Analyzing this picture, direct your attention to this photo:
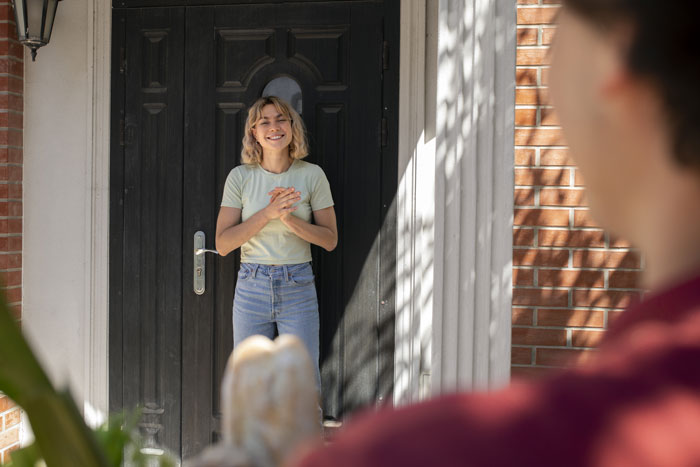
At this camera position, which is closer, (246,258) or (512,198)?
(512,198)

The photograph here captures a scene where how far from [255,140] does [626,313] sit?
3.72 m

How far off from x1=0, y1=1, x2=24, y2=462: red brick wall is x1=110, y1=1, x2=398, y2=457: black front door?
54cm

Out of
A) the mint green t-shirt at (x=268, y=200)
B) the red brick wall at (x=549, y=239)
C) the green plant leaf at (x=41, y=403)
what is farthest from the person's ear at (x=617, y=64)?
the mint green t-shirt at (x=268, y=200)

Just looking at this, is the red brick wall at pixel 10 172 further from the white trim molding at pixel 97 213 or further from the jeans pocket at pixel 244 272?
the jeans pocket at pixel 244 272

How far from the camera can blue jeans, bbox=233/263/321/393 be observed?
386 cm

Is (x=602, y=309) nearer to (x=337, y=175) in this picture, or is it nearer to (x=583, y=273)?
(x=583, y=273)

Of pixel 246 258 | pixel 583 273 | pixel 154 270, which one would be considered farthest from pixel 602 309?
pixel 154 270

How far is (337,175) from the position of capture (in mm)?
4148

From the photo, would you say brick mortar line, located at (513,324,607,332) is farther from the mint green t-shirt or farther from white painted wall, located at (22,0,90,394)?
white painted wall, located at (22,0,90,394)

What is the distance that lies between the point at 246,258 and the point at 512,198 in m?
1.63

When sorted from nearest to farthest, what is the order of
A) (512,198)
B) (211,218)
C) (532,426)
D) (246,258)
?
(532,426) → (512,198) → (246,258) → (211,218)

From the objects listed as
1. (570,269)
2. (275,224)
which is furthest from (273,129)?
(570,269)

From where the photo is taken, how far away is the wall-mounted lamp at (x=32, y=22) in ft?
13.3

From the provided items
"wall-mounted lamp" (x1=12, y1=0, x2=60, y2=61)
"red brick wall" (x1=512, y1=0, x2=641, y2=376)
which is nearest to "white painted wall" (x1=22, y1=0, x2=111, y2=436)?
"wall-mounted lamp" (x1=12, y1=0, x2=60, y2=61)
